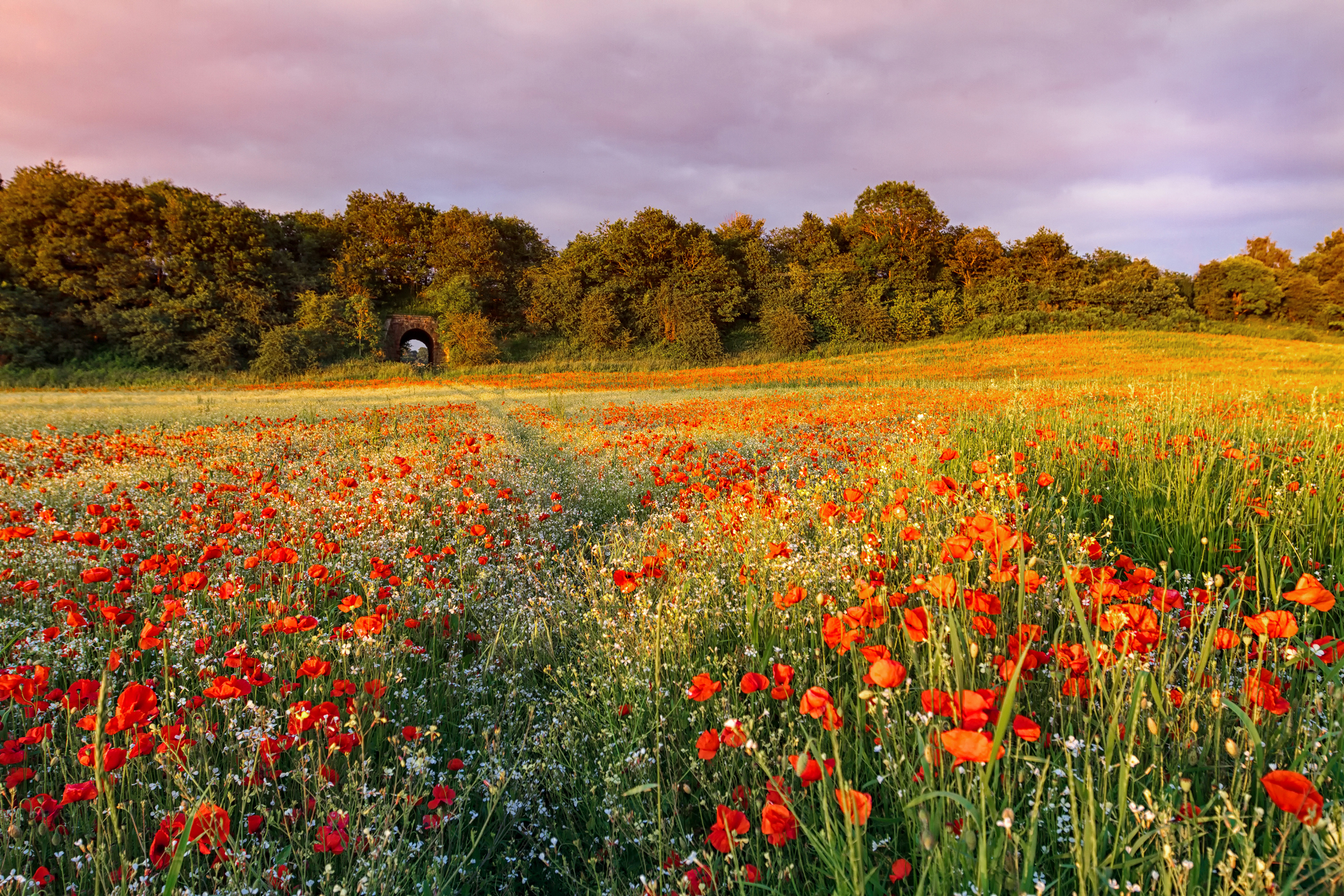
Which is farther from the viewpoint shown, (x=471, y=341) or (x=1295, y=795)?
(x=471, y=341)

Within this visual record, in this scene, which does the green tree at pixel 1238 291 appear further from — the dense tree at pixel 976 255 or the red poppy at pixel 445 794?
the red poppy at pixel 445 794

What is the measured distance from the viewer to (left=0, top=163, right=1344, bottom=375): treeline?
32188mm

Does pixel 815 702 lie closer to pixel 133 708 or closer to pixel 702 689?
pixel 702 689

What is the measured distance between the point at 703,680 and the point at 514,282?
150 ft

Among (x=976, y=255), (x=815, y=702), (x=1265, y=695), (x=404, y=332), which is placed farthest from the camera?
(x=976, y=255)

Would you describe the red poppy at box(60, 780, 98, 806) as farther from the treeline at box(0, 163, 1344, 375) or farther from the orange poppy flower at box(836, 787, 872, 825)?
the treeline at box(0, 163, 1344, 375)

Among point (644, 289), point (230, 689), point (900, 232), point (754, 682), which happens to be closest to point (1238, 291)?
point (900, 232)

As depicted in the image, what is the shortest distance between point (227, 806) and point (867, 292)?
1842 inches

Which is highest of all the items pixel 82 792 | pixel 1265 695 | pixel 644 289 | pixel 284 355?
pixel 644 289

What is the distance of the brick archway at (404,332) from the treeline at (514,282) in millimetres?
943

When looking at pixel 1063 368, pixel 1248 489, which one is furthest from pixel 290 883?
pixel 1063 368

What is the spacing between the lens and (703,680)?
1534 millimetres

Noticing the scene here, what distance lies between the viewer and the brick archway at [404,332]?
4084cm

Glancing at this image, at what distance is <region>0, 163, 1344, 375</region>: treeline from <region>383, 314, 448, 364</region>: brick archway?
0.94 m
